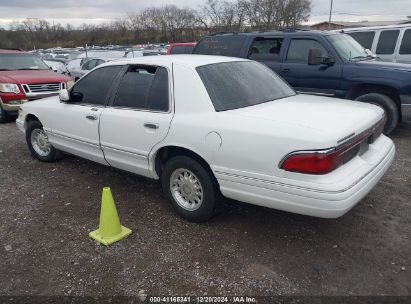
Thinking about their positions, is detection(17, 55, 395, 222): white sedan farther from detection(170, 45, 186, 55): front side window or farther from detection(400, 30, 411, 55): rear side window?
detection(170, 45, 186, 55): front side window

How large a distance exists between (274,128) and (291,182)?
1.51 ft

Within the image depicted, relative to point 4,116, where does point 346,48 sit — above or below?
above

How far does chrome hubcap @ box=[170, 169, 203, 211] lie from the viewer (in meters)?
3.82

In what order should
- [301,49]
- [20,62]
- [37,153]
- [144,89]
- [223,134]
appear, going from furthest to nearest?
[20,62]
[301,49]
[37,153]
[144,89]
[223,134]

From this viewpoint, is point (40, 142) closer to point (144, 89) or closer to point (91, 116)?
point (91, 116)

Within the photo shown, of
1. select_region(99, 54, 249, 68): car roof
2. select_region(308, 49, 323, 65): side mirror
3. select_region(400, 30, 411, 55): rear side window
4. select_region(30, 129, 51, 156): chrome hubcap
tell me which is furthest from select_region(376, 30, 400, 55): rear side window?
select_region(30, 129, 51, 156): chrome hubcap

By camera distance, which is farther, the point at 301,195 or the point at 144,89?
the point at 144,89

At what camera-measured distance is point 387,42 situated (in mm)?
9539

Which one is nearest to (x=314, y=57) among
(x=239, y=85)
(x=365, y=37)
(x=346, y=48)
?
(x=346, y=48)

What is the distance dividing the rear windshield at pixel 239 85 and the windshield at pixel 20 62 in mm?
7783

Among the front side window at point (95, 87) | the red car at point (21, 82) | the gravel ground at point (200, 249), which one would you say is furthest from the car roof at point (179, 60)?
the red car at point (21, 82)

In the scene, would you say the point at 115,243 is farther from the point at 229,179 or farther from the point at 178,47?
the point at 178,47

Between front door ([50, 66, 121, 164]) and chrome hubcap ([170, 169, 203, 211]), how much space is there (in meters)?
1.17

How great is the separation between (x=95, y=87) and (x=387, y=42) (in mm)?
7771
